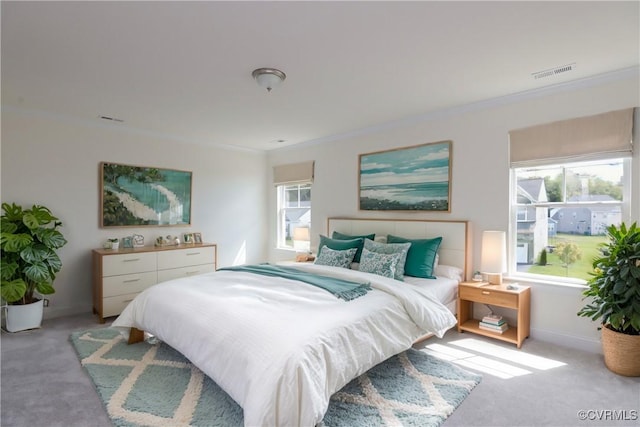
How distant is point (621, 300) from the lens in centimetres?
237

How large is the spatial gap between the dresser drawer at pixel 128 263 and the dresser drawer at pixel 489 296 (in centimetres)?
370

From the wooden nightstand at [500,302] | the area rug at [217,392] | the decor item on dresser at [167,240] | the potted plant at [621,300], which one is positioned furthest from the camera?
the decor item on dresser at [167,240]

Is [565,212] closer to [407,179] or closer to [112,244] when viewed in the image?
[407,179]

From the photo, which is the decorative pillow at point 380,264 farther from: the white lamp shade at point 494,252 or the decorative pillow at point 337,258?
the white lamp shade at point 494,252

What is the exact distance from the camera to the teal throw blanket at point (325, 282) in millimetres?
2501

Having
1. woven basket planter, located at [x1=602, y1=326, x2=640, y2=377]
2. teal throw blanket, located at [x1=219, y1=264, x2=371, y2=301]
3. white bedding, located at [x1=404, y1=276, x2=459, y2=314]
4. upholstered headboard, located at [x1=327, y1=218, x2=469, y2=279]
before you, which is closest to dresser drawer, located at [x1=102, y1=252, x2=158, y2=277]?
teal throw blanket, located at [x1=219, y1=264, x2=371, y2=301]

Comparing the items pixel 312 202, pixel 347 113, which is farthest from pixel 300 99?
pixel 312 202

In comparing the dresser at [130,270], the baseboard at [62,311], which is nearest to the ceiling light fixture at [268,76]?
the dresser at [130,270]

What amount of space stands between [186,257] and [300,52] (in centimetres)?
330

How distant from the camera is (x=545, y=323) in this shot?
10.0ft

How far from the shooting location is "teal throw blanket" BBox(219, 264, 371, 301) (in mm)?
2501

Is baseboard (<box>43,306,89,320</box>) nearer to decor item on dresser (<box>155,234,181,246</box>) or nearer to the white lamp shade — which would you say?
decor item on dresser (<box>155,234,181,246</box>)

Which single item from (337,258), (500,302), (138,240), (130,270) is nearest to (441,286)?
(500,302)

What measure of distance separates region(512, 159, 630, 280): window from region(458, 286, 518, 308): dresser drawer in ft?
1.64
